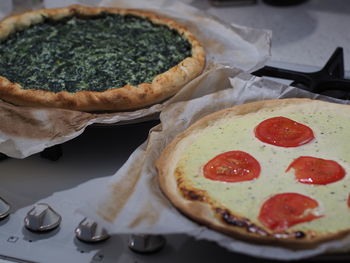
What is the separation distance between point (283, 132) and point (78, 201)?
0.53 m

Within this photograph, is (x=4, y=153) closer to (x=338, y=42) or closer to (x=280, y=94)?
(x=280, y=94)

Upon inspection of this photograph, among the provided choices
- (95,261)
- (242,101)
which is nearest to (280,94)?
(242,101)

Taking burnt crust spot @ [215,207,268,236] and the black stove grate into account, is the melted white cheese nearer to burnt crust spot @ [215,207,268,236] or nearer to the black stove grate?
burnt crust spot @ [215,207,268,236]

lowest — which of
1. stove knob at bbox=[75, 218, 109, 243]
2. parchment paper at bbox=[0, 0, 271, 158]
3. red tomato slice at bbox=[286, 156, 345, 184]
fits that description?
stove knob at bbox=[75, 218, 109, 243]

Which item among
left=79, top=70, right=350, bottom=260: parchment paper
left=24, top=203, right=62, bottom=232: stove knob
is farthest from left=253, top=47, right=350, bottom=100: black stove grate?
left=24, top=203, right=62, bottom=232: stove knob

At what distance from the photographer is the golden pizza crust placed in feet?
3.34

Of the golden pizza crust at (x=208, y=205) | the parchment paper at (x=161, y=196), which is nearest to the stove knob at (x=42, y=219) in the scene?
the parchment paper at (x=161, y=196)

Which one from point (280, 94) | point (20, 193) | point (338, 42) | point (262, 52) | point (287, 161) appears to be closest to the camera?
point (287, 161)

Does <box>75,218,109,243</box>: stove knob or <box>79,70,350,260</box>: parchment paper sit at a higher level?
<box>79,70,350,260</box>: parchment paper

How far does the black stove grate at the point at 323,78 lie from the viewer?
163cm

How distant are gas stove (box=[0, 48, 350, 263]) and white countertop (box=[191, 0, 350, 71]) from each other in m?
0.45

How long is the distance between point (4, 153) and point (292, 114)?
761mm

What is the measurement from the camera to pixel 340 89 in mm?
1633

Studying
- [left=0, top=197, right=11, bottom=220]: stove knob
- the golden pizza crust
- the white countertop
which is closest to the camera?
the golden pizza crust
